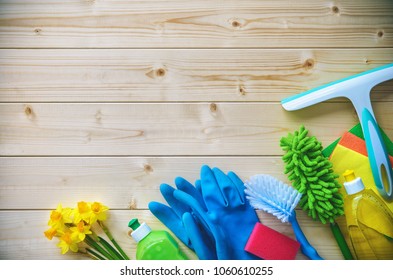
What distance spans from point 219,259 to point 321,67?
1.46ft

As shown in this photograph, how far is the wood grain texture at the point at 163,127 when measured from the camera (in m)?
0.86

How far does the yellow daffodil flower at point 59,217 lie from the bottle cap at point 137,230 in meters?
0.13

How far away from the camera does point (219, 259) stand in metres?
0.80

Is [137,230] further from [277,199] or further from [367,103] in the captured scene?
[367,103]

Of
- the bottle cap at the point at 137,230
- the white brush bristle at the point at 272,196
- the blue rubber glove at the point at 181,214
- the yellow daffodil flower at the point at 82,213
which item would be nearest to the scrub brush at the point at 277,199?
the white brush bristle at the point at 272,196

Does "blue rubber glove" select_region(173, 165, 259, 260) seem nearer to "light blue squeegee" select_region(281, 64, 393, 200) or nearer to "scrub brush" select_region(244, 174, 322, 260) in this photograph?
"scrub brush" select_region(244, 174, 322, 260)

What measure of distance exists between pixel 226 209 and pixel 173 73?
30 centimetres

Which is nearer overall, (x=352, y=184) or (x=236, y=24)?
(x=352, y=184)

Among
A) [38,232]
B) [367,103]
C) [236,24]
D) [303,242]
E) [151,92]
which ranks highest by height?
[236,24]

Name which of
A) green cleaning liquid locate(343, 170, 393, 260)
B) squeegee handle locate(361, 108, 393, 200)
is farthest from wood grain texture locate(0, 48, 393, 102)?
green cleaning liquid locate(343, 170, 393, 260)

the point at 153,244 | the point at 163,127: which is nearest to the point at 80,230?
the point at 153,244

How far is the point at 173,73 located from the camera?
88cm

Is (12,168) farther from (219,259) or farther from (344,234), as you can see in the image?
(344,234)
